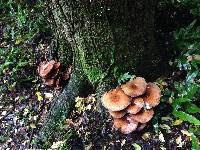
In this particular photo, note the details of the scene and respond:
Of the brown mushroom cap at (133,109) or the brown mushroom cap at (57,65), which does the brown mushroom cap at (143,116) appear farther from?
the brown mushroom cap at (57,65)

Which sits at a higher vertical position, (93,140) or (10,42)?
(10,42)

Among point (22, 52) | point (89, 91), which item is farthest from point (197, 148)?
point (22, 52)

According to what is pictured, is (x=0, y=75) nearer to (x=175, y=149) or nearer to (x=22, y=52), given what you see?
(x=22, y=52)

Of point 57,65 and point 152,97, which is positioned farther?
point 57,65

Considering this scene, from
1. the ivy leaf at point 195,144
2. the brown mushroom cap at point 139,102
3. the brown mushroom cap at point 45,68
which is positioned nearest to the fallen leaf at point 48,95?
the brown mushroom cap at point 45,68

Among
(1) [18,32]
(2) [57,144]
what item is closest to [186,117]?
(2) [57,144]

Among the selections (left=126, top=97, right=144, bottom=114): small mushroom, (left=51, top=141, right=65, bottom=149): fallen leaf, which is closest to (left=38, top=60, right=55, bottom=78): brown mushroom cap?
(left=51, top=141, right=65, bottom=149): fallen leaf

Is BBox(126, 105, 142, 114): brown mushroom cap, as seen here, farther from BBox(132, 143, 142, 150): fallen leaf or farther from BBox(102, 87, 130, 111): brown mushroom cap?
BBox(132, 143, 142, 150): fallen leaf

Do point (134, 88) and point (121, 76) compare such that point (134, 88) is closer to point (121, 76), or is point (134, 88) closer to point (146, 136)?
point (121, 76)
